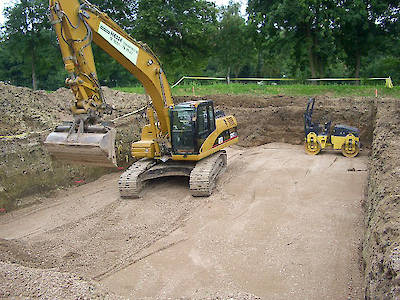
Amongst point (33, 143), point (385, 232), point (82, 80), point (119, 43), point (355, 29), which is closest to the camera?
point (385, 232)

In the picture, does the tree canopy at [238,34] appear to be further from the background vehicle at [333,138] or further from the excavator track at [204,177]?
the excavator track at [204,177]

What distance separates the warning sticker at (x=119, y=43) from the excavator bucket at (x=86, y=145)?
2.08 m

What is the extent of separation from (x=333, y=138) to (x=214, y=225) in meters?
6.18

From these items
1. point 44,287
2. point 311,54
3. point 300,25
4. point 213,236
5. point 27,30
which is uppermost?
point 27,30

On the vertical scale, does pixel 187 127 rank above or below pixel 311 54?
below

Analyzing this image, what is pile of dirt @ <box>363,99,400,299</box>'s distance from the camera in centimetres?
355

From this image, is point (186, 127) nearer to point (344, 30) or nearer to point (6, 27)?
point (344, 30)

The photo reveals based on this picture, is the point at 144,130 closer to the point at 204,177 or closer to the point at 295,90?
the point at 204,177

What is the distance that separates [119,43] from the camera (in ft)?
28.1

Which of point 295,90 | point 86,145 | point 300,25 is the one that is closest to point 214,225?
point 86,145

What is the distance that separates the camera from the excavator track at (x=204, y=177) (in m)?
9.48

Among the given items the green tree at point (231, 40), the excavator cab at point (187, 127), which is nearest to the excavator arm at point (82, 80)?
the excavator cab at point (187, 127)

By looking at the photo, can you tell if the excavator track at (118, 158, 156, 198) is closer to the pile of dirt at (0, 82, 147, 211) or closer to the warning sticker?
the pile of dirt at (0, 82, 147, 211)

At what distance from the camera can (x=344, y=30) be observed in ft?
77.9
